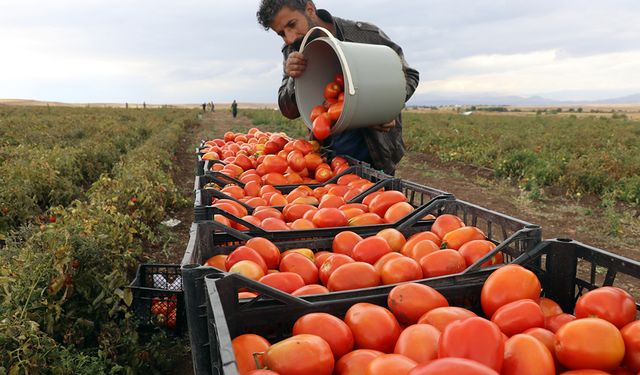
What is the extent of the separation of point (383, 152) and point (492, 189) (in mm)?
5841

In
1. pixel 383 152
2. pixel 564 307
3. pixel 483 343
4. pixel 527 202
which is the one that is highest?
pixel 383 152

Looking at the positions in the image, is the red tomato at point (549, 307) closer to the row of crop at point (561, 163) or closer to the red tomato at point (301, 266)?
the red tomato at point (301, 266)

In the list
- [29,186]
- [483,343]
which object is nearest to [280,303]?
[483,343]

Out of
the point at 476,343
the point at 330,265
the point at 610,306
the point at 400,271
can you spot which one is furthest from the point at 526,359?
the point at 330,265

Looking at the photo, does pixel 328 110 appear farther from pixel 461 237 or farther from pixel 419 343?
pixel 419 343

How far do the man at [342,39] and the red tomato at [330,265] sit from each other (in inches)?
63.9

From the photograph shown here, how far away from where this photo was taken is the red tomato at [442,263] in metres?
1.84

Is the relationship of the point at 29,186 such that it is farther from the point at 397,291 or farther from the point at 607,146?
the point at 607,146

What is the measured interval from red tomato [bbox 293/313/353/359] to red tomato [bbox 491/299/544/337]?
0.47 metres

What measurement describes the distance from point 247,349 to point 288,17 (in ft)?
9.11

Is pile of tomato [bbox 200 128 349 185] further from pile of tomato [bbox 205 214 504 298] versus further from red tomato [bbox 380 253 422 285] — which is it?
red tomato [bbox 380 253 422 285]

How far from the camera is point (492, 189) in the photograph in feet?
29.4

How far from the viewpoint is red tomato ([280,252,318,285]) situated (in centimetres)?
191

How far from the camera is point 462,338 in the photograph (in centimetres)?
111
